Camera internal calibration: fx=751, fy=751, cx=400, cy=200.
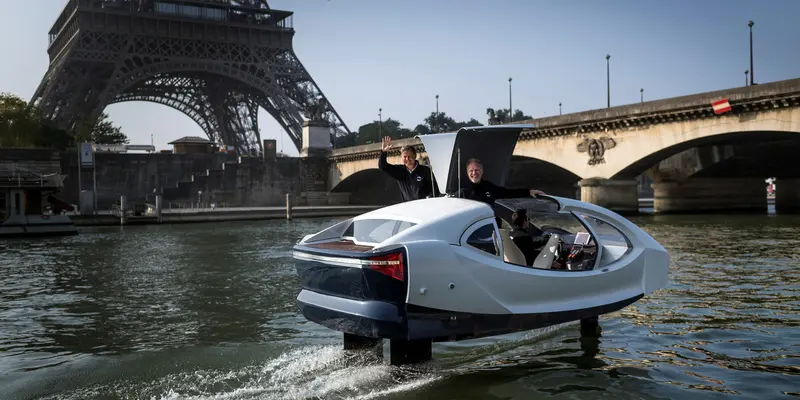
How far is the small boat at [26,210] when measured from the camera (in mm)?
34525

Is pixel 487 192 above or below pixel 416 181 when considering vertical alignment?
below

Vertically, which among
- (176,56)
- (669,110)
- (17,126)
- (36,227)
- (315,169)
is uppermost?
(176,56)

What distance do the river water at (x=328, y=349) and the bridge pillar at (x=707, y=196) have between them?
30788 mm

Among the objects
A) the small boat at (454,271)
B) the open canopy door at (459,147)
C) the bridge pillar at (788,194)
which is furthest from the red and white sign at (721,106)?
the bridge pillar at (788,194)

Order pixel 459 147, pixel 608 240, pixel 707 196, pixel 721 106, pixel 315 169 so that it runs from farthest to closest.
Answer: pixel 315 169 → pixel 707 196 → pixel 721 106 → pixel 608 240 → pixel 459 147

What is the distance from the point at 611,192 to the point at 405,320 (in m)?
33.2

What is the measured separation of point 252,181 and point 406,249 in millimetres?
59313

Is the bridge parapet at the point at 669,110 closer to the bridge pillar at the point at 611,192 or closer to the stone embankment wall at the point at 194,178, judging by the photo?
the bridge pillar at the point at 611,192

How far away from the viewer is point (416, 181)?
9.32 meters

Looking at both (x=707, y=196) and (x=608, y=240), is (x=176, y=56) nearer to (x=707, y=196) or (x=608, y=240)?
(x=707, y=196)

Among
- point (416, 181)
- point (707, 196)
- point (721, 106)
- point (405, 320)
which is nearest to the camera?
point (405, 320)

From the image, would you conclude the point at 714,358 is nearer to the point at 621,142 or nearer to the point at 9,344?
the point at 9,344

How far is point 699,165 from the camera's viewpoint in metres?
43.3

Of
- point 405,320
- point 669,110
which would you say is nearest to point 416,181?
point 405,320
